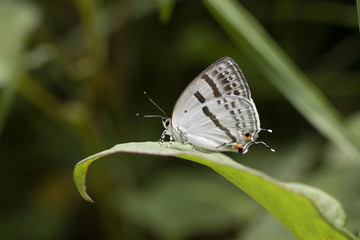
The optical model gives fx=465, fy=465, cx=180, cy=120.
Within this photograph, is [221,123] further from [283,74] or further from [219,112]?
[283,74]

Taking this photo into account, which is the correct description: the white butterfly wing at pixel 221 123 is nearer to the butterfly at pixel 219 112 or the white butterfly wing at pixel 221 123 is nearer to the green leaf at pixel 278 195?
the butterfly at pixel 219 112

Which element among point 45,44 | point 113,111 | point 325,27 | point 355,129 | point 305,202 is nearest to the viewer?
point 305,202

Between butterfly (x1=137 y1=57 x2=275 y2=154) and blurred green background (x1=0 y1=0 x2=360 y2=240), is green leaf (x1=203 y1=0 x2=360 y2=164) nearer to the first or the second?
butterfly (x1=137 y1=57 x2=275 y2=154)

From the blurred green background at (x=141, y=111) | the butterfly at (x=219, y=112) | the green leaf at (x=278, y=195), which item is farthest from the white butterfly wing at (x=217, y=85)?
the blurred green background at (x=141, y=111)

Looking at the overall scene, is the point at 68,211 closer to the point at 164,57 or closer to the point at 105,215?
the point at 105,215

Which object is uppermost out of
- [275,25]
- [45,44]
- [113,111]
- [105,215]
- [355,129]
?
[45,44]


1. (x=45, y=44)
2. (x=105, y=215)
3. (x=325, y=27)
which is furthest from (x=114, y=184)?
(x=325, y=27)
